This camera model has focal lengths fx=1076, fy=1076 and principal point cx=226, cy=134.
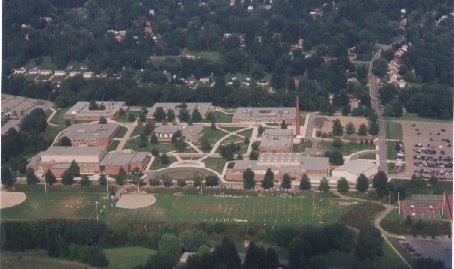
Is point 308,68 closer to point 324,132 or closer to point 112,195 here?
point 324,132

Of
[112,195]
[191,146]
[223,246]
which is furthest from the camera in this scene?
[191,146]

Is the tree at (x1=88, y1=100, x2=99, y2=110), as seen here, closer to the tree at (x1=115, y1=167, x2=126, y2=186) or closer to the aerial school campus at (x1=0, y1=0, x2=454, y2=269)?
the aerial school campus at (x1=0, y1=0, x2=454, y2=269)

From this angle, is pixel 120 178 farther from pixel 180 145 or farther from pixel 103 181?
pixel 180 145

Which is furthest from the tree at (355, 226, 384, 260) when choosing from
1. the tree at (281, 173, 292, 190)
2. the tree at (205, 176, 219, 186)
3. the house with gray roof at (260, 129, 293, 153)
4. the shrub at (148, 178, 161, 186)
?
the house with gray roof at (260, 129, 293, 153)

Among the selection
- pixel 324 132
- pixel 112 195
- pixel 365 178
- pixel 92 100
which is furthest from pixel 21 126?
pixel 365 178

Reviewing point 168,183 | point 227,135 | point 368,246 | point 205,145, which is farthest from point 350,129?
point 368,246

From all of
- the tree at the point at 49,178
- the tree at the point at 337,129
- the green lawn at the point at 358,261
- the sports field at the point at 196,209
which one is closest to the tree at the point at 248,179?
the sports field at the point at 196,209
